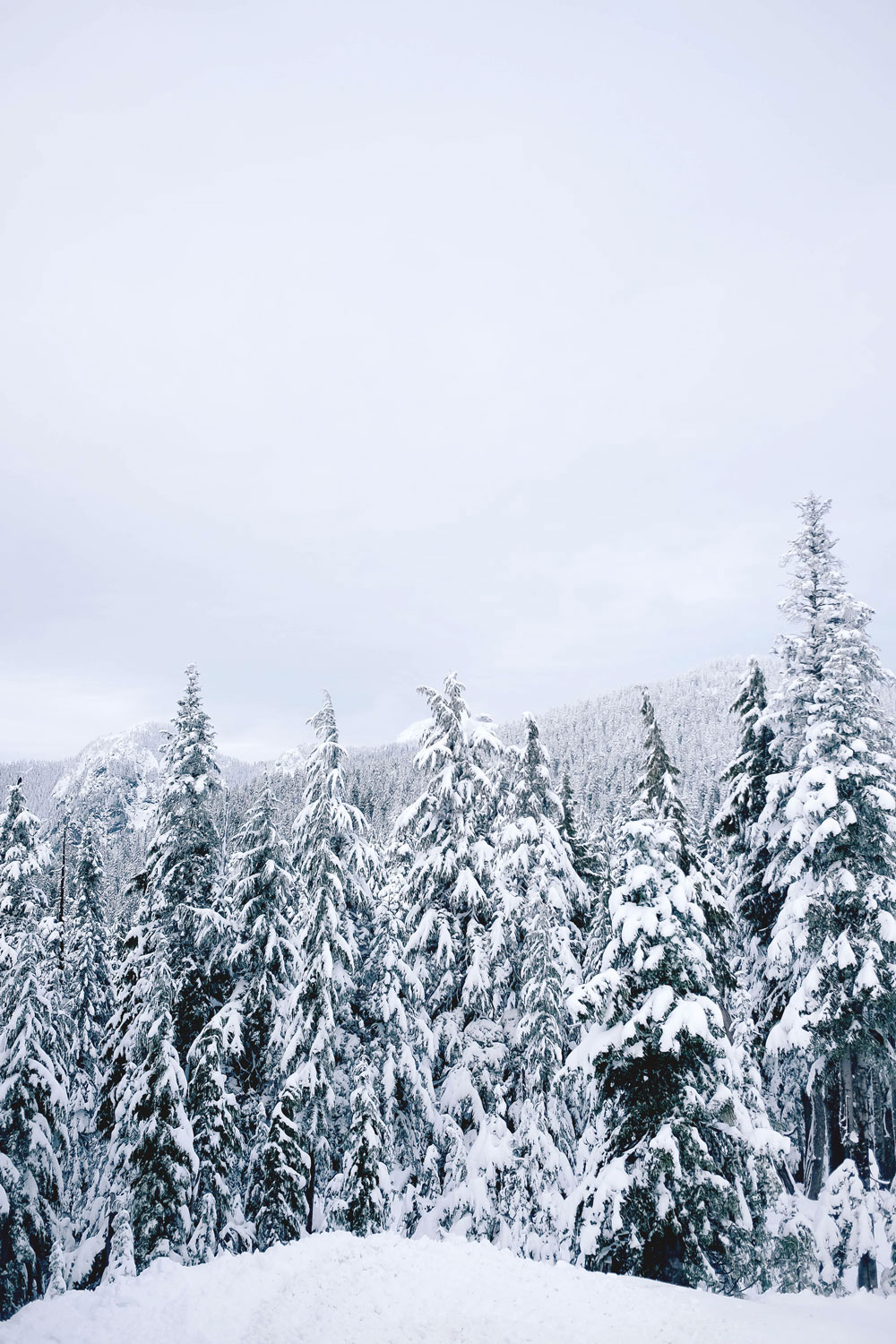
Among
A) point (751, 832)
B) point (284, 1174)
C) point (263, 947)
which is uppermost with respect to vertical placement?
point (751, 832)

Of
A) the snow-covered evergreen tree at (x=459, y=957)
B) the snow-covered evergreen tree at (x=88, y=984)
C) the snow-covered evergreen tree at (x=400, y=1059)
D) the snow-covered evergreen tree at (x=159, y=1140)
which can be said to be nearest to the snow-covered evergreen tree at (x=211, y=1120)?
the snow-covered evergreen tree at (x=159, y=1140)

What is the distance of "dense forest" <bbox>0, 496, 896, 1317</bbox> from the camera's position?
43.5ft

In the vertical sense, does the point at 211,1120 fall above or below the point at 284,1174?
above

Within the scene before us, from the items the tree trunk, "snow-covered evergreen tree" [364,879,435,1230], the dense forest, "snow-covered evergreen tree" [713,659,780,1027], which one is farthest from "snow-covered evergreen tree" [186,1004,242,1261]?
"snow-covered evergreen tree" [713,659,780,1027]

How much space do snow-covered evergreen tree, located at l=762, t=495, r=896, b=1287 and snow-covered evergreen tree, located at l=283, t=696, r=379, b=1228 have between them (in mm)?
10244

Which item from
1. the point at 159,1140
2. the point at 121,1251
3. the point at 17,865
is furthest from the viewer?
the point at 17,865

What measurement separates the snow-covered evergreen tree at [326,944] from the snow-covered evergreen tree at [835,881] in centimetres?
1024

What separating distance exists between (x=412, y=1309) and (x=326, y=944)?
8.40 metres

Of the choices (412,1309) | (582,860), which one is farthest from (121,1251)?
(582,860)

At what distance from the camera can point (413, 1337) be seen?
10.2 metres

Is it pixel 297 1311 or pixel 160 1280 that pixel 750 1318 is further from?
pixel 160 1280

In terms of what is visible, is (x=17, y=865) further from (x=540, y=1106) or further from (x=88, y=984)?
(x=540, y=1106)

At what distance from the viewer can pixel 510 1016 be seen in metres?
19.4

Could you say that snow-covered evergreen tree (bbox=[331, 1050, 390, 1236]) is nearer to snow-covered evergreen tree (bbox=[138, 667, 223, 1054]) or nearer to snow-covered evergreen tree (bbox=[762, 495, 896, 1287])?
snow-covered evergreen tree (bbox=[138, 667, 223, 1054])
